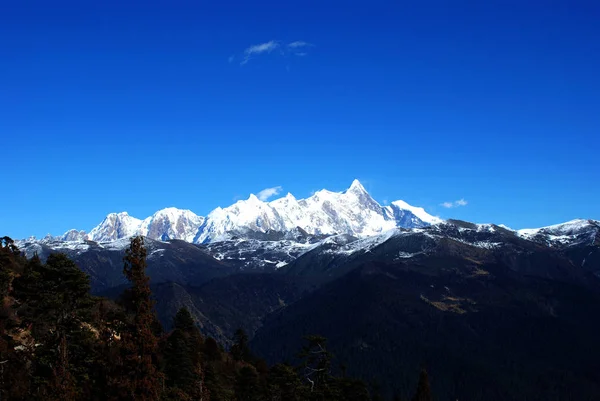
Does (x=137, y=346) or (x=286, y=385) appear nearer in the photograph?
(x=137, y=346)

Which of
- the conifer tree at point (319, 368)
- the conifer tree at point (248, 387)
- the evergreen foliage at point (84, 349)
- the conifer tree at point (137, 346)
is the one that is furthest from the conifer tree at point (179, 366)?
the conifer tree at point (137, 346)

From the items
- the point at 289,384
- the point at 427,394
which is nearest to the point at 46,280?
the point at 289,384

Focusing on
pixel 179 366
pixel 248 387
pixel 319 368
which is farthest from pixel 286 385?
pixel 319 368

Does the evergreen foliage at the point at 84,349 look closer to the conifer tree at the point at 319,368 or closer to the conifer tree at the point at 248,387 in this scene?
the conifer tree at the point at 319,368

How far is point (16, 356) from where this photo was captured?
197 feet

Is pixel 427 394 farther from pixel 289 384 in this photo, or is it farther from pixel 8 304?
pixel 8 304

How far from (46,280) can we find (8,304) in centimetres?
2345

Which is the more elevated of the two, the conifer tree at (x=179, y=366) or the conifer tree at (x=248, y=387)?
the conifer tree at (x=179, y=366)

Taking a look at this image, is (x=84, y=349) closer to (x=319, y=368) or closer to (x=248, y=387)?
(x=319, y=368)

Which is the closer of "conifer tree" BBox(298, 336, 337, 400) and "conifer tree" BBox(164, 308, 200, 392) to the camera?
"conifer tree" BBox(298, 336, 337, 400)

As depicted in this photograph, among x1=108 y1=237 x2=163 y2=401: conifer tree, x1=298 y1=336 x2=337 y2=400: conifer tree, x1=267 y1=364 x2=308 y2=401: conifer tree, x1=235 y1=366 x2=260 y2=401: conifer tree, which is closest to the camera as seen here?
x1=108 y1=237 x2=163 y2=401: conifer tree

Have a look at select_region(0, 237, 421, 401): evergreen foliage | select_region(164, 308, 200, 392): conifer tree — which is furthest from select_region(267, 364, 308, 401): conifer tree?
select_region(164, 308, 200, 392): conifer tree

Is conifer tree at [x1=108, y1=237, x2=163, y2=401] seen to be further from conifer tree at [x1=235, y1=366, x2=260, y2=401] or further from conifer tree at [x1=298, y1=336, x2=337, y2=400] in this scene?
conifer tree at [x1=235, y1=366, x2=260, y2=401]

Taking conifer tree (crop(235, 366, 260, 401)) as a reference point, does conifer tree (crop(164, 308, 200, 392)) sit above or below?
above
